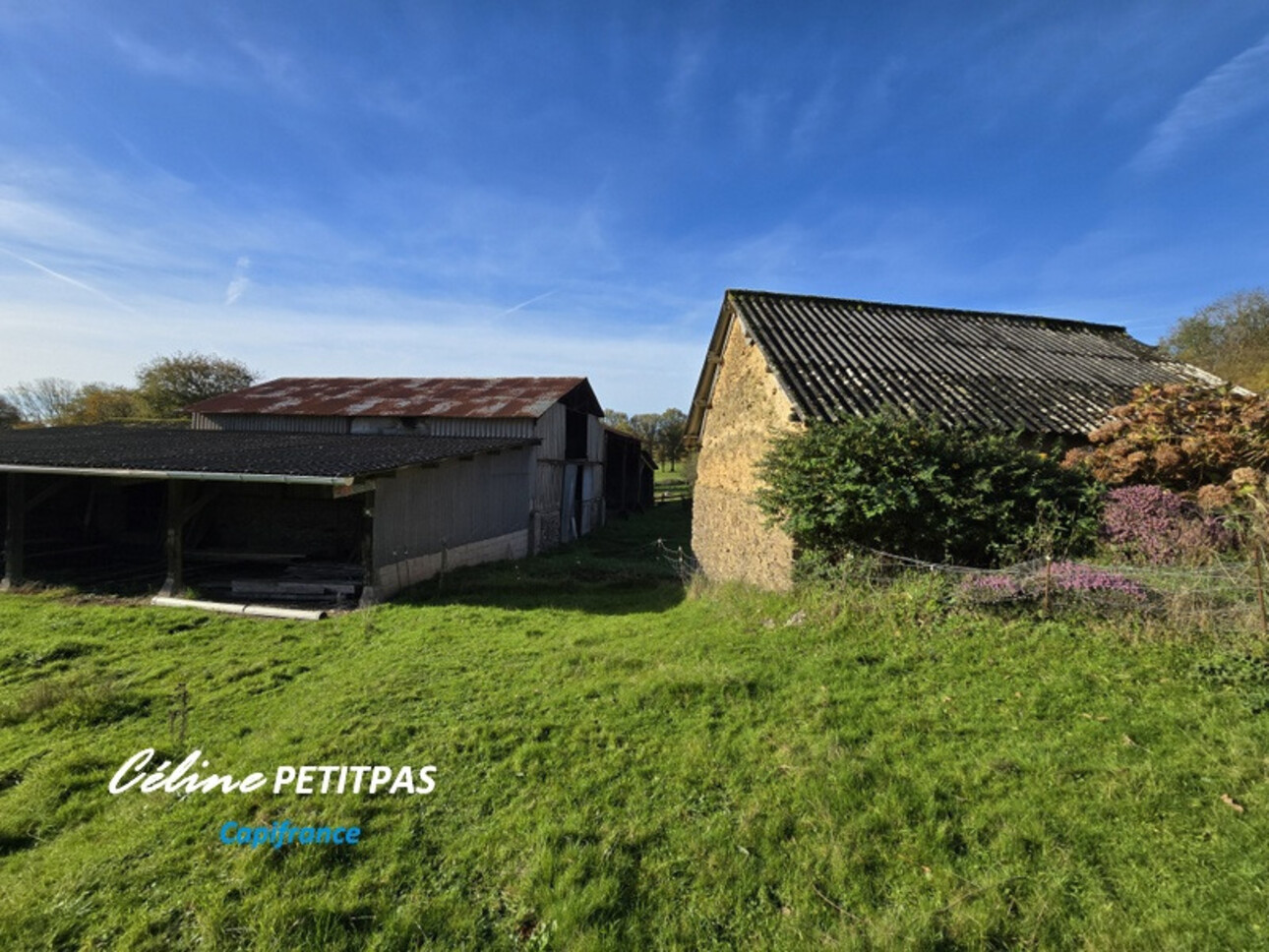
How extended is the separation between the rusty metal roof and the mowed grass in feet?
40.9

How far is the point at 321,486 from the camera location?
13.9m

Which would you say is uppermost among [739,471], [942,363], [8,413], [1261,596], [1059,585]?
[8,413]

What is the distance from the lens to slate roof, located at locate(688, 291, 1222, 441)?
10078 mm

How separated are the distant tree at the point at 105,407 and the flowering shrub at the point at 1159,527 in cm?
5514

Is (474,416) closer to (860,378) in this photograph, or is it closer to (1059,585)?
(860,378)

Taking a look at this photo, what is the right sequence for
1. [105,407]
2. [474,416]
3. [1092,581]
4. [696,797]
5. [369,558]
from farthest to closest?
1. [105,407]
2. [474,416]
3. [369,558]
4. [1092,581]
5. [696,797]

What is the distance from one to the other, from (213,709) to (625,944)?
16.9 ft

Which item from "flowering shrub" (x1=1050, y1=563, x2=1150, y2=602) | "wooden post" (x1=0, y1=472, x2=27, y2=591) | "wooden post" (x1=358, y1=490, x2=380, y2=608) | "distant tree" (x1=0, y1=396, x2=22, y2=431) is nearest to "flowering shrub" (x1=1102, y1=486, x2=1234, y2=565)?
"flowering shrub" (x1=1050, y1=563, x2=1150, y2=602)

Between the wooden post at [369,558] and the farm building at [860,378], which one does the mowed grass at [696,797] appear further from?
the farm building at [860,378]

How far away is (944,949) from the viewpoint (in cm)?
280

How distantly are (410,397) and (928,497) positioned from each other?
18.5 m

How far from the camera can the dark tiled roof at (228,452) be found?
9.78 meters

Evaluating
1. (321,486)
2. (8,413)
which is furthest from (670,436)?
(8,413)

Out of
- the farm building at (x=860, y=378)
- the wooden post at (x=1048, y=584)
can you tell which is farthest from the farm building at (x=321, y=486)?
the wooden post at (x=1048, y=584)
